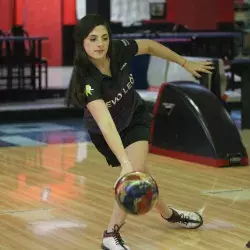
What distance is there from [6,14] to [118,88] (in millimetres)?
11898

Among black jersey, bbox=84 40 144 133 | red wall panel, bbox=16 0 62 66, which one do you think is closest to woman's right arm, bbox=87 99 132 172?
black jersey, bbox=84 40 144 133

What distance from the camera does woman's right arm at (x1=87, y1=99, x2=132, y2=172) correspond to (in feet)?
14.0

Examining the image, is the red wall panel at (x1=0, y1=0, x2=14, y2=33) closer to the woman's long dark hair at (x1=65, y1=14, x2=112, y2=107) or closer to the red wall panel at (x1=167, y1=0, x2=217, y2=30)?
the red wall panel at (x1=167, y1=0, x2=217, y2=30)

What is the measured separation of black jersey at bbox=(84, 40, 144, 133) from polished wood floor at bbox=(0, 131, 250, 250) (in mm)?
815

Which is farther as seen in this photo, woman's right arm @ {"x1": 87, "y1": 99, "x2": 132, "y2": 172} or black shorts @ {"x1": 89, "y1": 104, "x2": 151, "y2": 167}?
black shorts @ {"x1": 89, "y1": 104, "x2": 151, "y2": 167}

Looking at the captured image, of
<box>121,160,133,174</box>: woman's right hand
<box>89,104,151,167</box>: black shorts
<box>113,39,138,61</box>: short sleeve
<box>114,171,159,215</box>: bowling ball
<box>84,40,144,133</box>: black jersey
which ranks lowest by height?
<box>114,171,159,215</box>: bowling ball

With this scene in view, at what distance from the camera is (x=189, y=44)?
13891 mm

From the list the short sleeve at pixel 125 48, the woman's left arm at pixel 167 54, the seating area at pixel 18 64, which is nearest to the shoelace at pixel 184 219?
the woman's left arm at pixel 167 54

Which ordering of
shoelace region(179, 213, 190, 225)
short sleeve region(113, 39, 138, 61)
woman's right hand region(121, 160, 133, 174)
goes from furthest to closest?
shoelace region(179, 213, 190, 225)
short sleeve region(113, 39, 138, 61)
woman's right hand region(121, 160, 133, 174)

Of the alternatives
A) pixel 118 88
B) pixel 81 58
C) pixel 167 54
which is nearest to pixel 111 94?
pixel 118 88

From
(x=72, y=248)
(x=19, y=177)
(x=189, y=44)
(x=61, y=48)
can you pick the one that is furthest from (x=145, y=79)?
(x=72, y=248)

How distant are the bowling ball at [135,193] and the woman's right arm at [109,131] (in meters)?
0.10

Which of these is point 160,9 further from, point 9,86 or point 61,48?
point 9,86

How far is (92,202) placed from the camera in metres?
6.13
